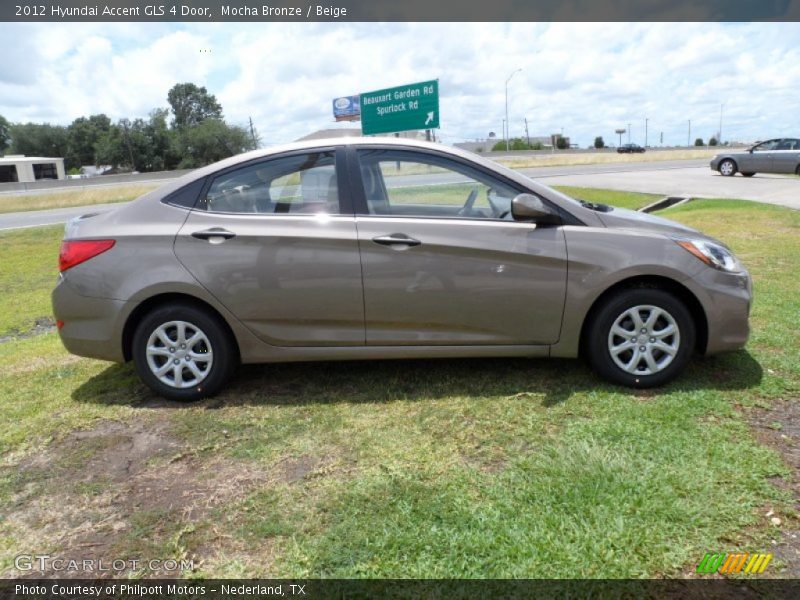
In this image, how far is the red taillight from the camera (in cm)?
389

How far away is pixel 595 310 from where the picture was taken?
12.7ft

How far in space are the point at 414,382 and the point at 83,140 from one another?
3744 inches

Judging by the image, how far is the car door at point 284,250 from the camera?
3803 millimetres

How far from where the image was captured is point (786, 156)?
21.8 metres

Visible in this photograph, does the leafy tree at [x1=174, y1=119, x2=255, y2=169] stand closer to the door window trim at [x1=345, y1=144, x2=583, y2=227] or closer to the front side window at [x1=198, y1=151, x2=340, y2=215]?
the front side window at [x1=198, y1=151, x2=340, y2=215]

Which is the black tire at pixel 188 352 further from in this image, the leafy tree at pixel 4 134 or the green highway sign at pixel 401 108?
the leafy tree at pixel 4 134

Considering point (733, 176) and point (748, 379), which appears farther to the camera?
point (733, 176)

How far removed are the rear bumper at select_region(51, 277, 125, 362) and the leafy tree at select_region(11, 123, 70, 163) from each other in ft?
308

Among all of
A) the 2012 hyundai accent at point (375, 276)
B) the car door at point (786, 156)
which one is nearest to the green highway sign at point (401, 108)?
the car door at point (786, 156)

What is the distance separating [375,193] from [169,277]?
1473mm

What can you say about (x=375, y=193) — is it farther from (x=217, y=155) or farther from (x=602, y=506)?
(x=217, y=155)

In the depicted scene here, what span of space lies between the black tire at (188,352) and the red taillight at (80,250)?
54 centimetres

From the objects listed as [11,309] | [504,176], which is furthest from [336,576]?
[11,309]

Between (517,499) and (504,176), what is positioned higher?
(504,176)
